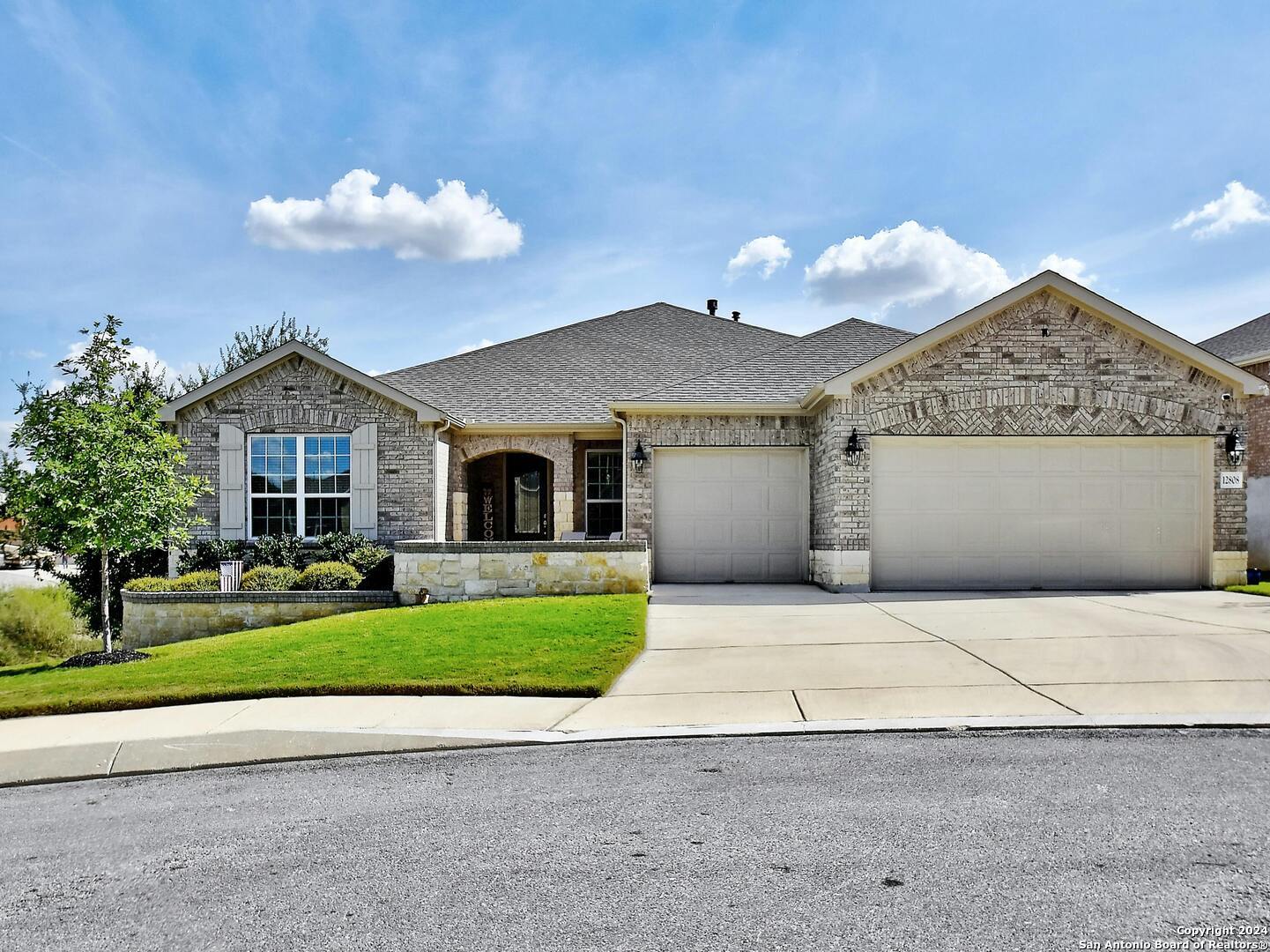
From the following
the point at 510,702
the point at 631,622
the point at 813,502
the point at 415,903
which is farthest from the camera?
the point at 813,502

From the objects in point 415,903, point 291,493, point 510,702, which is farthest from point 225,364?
point 415,903

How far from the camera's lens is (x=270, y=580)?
1396 centimetres

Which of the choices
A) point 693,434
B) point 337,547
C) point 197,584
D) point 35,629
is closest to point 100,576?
point 197,584

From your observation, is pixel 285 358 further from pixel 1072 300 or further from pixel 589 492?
pixel 1072 300

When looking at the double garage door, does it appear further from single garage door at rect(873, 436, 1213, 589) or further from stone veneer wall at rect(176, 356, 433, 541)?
stone veneer wall at rect(176, 356, 433, 541)

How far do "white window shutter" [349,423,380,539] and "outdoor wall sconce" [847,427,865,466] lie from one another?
9.14 metres

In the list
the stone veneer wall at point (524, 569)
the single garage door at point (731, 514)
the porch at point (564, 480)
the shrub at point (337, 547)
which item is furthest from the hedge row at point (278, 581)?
the single garage door at point (731, 514)

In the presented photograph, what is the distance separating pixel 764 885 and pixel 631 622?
6.42m

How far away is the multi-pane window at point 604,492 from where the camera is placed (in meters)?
17.2

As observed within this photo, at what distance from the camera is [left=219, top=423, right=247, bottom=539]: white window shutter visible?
52.0 ft

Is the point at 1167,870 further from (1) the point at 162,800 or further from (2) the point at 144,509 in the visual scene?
(2) the point at 144,509

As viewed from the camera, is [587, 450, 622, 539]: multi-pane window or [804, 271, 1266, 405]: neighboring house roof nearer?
[804, 271, 1266, 405]: neighboring house roof

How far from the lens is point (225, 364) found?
3456 centimetres

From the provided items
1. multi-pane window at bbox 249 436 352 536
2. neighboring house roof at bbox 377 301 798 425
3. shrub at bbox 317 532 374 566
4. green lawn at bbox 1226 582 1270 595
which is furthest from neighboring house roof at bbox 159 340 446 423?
green lawn at bbox 1226 582 1270 595
